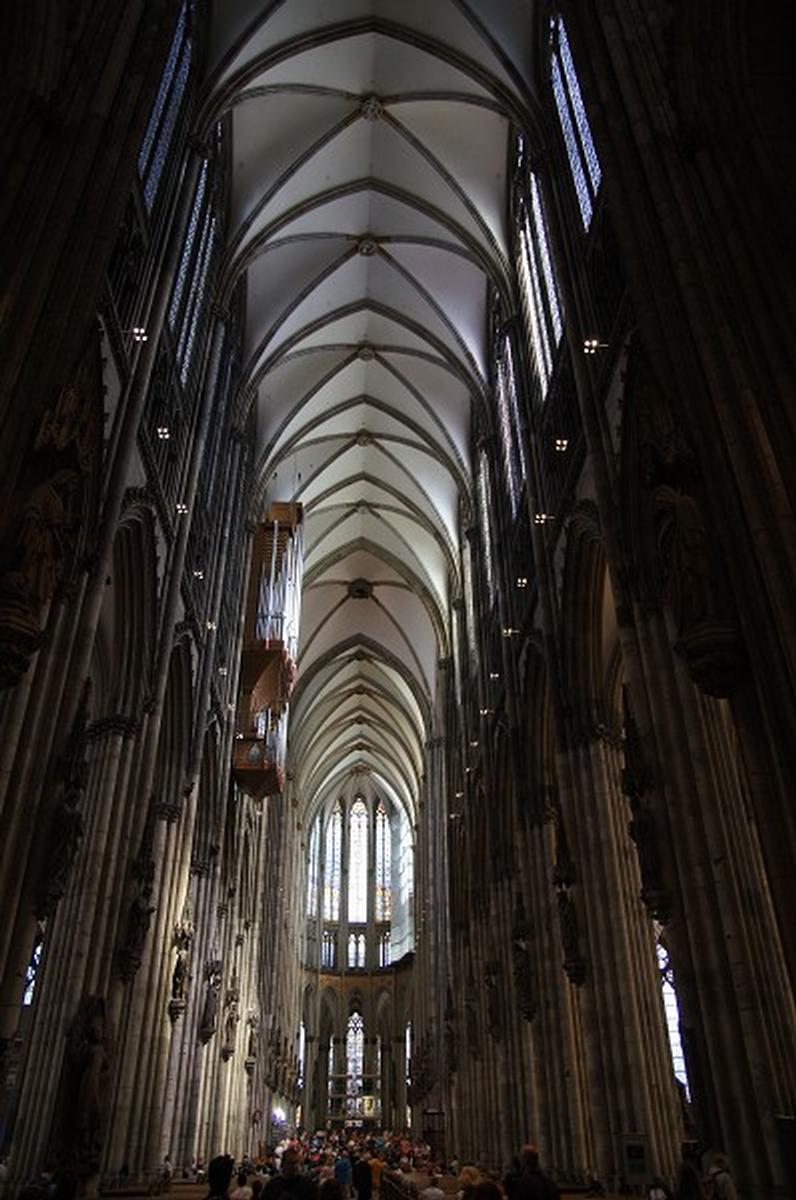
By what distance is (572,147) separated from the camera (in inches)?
656

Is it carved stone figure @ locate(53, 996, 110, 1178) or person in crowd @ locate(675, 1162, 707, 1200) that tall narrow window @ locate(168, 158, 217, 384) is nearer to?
carved stone figure @ locate(53, 996, 110, 1178)

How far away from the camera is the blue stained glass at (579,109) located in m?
15.2

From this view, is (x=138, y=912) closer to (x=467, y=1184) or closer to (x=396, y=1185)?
(x=396, y=1185)

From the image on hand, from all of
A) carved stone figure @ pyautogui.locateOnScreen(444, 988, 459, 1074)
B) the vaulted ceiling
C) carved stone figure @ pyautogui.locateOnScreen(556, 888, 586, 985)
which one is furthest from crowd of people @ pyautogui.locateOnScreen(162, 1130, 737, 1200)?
the vaulted ceiling

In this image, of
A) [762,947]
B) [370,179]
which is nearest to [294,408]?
[370,179]

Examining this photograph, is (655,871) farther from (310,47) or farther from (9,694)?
(310,47)

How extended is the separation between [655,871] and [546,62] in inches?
595

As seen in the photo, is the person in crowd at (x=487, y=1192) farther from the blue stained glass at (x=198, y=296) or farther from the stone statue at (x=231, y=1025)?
the stone statue at (x=231, y=1025)

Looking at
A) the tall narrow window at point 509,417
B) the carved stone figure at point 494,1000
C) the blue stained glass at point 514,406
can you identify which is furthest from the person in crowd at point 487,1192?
the carved stone figure at point 494,1000

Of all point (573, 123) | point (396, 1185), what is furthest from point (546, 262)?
point (396, 1185)

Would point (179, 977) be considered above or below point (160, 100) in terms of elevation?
below

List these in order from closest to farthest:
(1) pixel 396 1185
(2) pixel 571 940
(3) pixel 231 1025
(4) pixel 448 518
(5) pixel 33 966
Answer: (1) pixel 396 1185, (2) pixel 571 940, (5) pixel 33 966, (3) pixel 231 1025, (4) pixel 448 518

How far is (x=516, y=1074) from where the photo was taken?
2062 cm

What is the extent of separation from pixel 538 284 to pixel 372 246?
741 centimetres
